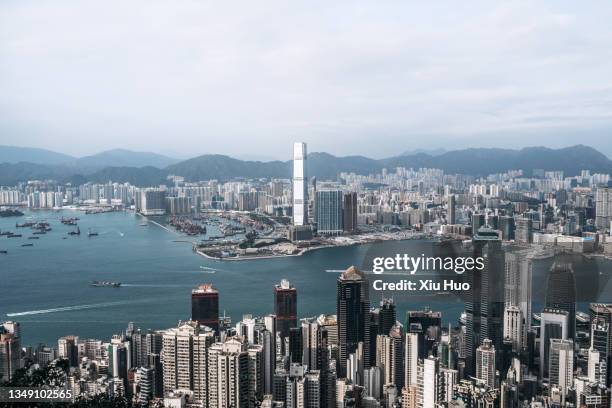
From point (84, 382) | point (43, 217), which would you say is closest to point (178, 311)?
point (84, 382)

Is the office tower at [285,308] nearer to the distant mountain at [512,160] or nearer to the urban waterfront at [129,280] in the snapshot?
the urban waterfront at [129,280]

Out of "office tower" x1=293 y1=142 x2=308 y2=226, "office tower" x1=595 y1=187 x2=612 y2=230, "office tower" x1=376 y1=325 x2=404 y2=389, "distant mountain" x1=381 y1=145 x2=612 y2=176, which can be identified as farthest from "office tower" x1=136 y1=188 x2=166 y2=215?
"office tower" x1=376 y1=325 x2=404 y2=389

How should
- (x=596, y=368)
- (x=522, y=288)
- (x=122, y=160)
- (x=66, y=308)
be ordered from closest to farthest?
(x=522, y=288)
(x=596, y=368)
(x=66, y=308)
(x=122, y=160)

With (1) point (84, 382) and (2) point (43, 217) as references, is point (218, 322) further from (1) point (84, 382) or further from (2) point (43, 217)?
(2) point (43, 217)

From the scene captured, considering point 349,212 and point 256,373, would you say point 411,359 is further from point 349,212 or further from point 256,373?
point 349,212

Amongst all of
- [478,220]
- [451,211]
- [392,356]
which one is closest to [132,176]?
[451,211]

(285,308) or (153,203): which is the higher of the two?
(153,203)

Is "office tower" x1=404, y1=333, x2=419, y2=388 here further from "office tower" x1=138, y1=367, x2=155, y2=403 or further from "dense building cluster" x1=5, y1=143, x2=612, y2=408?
"office tower" x1=138, y1=367, x2=155, y2=403
